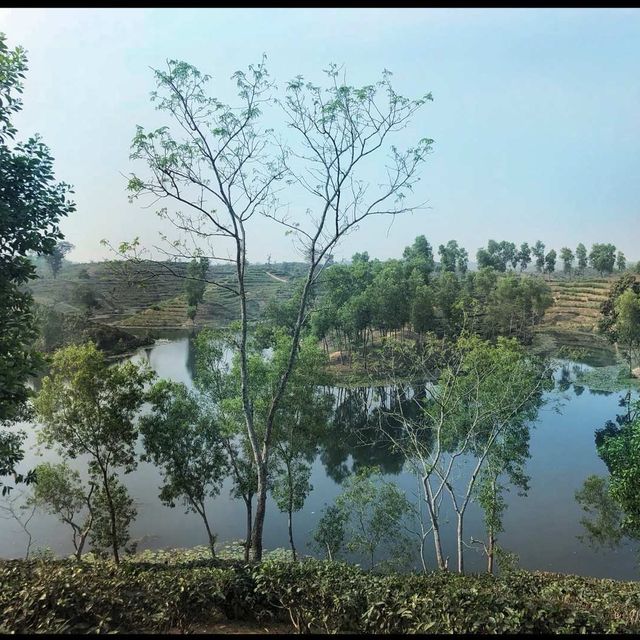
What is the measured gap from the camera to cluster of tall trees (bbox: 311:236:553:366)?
2662 centimetres

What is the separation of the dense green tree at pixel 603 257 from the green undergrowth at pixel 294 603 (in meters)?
47.1

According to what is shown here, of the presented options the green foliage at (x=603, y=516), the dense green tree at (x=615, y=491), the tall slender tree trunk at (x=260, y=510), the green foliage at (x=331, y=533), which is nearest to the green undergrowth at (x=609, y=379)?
the dense green tree at (x=615, y=491)

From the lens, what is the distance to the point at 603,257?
44.7m

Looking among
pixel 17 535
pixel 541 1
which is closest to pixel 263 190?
pixel 541 1

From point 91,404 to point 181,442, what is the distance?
67.9 inches

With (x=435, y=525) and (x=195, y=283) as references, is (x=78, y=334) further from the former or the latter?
(x=435, y=525)

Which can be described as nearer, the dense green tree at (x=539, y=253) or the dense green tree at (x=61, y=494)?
the dense green tree at (x=61, y=494)

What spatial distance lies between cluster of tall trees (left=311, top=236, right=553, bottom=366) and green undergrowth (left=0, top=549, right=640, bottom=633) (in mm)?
18703

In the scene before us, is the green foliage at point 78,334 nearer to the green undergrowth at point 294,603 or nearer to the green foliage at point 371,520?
the green foliage at point 371,520

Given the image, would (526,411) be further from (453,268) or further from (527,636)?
(453,268)

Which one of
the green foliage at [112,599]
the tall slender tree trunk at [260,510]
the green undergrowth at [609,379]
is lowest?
the green undergrowth at [609,379]

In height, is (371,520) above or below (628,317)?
below

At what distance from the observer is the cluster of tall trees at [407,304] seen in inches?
1048

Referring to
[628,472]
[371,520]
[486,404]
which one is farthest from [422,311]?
[628,472]
